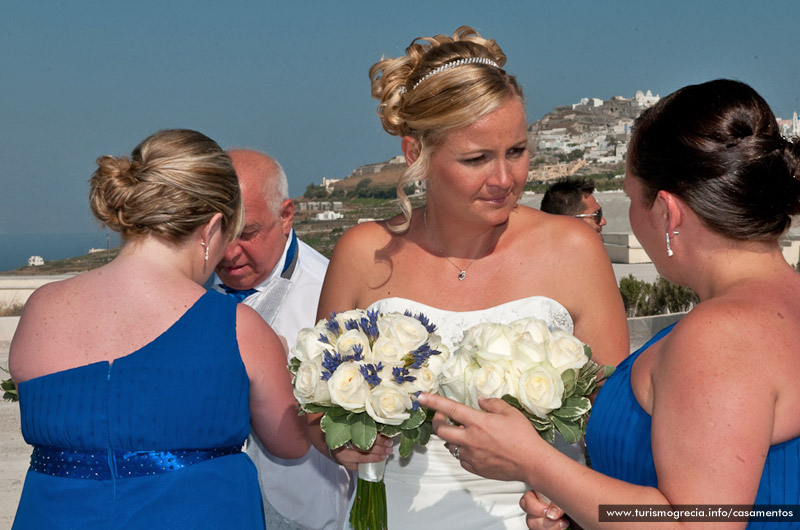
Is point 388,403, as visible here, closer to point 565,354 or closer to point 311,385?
point 311,385

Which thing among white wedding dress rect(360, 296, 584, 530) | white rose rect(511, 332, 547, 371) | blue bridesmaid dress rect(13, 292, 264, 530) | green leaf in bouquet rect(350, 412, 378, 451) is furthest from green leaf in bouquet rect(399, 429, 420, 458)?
white wedding dress rect(360, 296, 584, 530)

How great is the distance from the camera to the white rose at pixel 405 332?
8.12ft

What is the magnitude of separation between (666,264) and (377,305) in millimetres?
1583

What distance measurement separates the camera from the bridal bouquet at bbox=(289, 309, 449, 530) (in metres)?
2.42

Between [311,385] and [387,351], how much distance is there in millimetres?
257

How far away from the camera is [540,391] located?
2.25 meters

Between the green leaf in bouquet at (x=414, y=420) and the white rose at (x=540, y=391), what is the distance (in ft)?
1.16

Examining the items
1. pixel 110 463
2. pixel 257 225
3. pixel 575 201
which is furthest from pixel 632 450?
pixel 575 201

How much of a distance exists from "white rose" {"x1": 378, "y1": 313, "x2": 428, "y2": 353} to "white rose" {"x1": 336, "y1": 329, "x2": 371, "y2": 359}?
6 centimetres

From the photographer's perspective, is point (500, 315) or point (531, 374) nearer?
point (531, 374)

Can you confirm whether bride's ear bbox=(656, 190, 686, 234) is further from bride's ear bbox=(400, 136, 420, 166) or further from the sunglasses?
the sunglasses

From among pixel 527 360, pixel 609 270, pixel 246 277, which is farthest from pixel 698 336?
pixel 246 277

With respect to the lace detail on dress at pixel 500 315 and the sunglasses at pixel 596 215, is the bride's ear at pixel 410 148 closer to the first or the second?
the lace detail on dress at pixel 500 315

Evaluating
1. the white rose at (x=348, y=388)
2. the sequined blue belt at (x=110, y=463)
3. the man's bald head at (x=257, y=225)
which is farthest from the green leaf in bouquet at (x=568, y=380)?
the man's bald head at (x=257, y=225)
